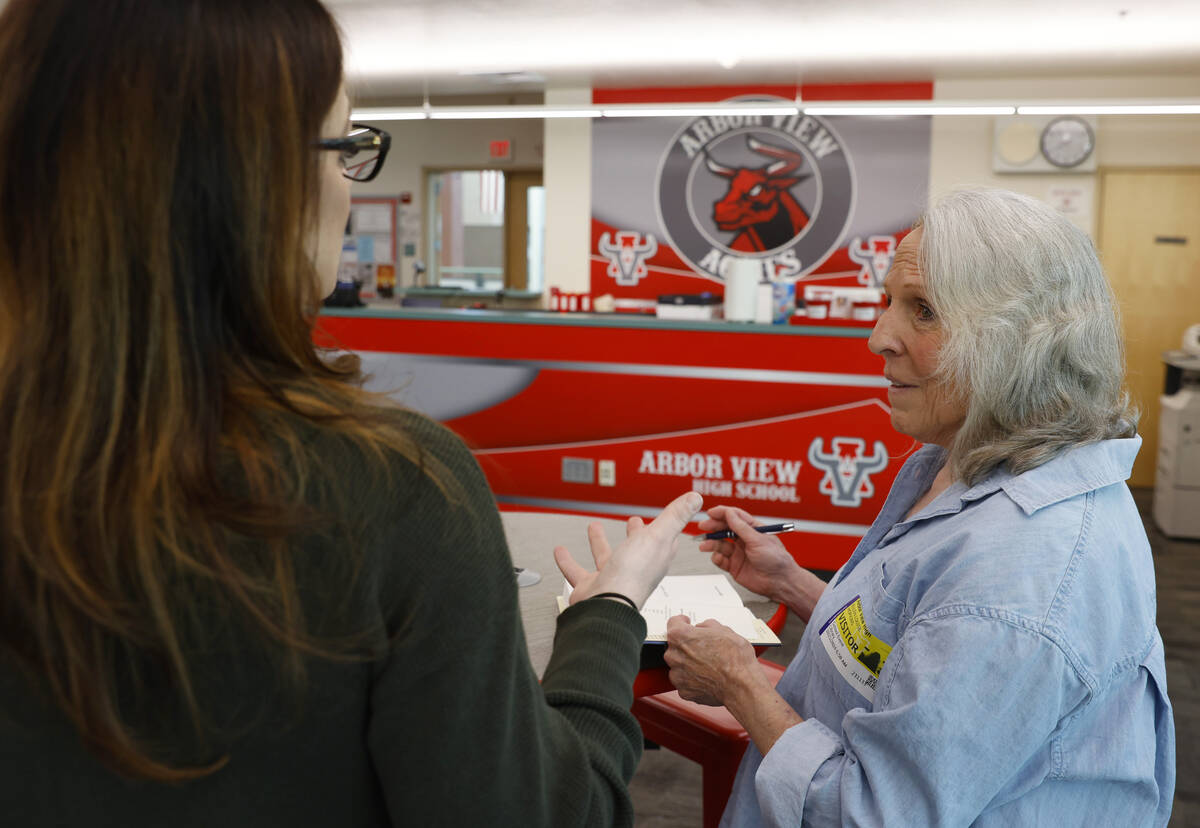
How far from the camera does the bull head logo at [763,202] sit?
770 centimetres

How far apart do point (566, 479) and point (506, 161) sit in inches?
223

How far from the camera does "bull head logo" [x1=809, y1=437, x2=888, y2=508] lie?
423cm

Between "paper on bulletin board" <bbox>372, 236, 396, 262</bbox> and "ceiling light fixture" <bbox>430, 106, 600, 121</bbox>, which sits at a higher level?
"ceiling light fixture" <bbox>430, 106, 600, 121</bbox>

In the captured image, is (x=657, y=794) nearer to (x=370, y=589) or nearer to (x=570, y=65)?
Answer: (x=370, y=589)

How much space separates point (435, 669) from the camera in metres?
0.63

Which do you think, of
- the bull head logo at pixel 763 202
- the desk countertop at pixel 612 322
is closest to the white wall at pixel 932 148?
the bull head logo at pixel 763 202

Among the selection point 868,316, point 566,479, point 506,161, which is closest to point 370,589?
point 566,479

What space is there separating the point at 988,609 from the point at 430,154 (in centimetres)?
940

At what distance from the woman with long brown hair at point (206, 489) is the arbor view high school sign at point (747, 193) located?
7.13 metres

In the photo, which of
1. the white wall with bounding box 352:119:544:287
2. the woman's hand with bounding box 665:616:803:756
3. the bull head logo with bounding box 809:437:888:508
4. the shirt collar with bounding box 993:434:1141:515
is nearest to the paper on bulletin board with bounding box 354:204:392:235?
the white wall with bounding box 352:119:544:287

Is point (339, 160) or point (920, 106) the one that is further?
point (920, 106)

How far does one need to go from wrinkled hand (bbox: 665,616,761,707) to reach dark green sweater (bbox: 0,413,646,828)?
66 centimetres

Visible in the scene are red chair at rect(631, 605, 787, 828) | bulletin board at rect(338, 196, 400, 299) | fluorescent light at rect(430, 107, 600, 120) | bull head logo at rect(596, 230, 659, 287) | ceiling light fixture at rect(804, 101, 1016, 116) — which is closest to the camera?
red chair at rect(631, 605, 787, 828)

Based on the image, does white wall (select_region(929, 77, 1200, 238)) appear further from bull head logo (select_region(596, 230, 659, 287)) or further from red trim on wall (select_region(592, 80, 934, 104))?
bull head logo (select_region(596, 230, 659, 287))
